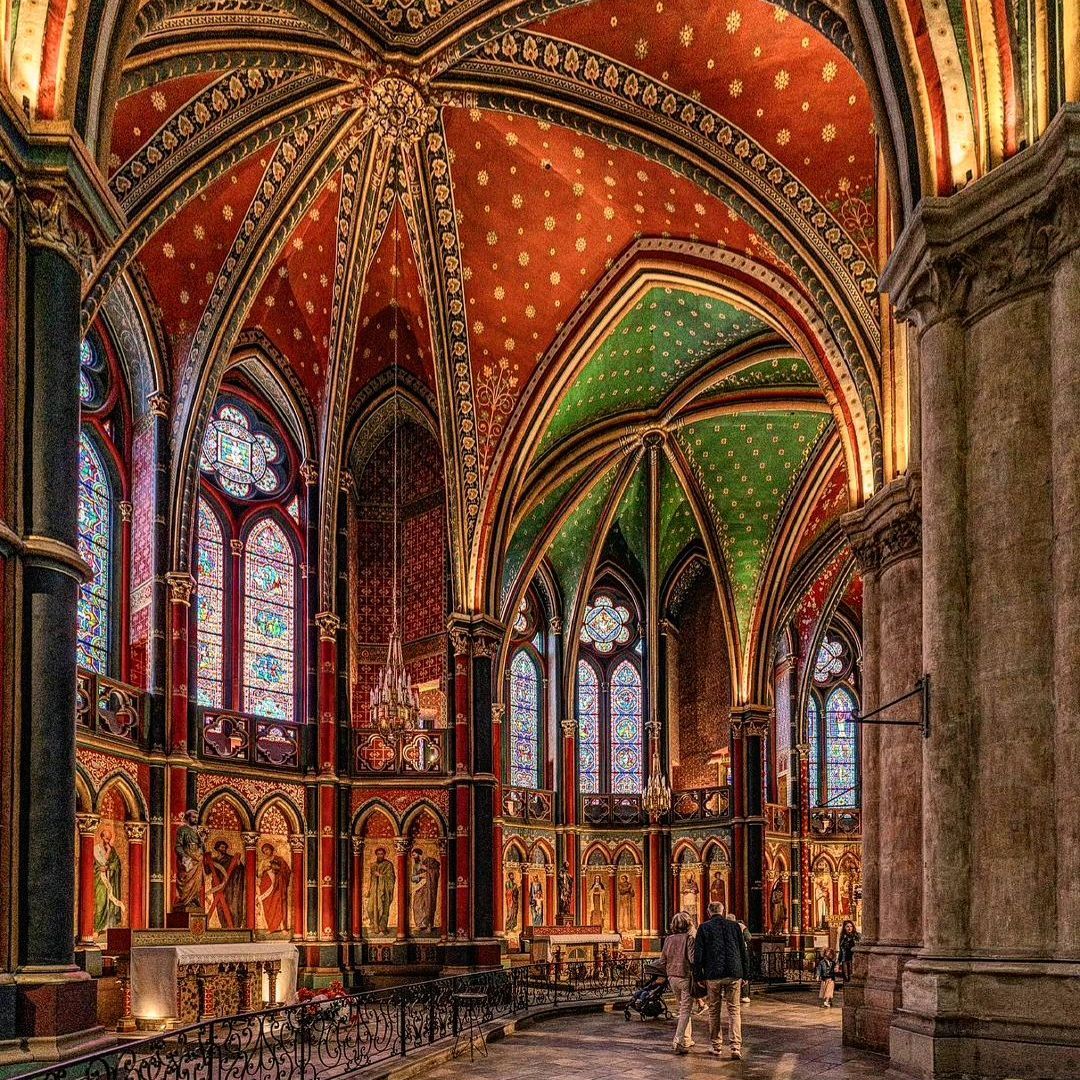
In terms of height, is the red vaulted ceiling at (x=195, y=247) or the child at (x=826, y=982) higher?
the red vaulted ceiling at (x=195, y=247)

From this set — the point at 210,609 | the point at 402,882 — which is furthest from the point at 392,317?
the point at 402,882

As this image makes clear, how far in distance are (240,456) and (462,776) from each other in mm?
6055

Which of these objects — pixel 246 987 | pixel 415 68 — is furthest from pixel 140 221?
pixel 246 987

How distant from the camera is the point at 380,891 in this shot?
2230 centimetres

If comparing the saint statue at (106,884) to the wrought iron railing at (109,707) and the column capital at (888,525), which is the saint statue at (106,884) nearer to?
the wrought iron railing at (109,707)

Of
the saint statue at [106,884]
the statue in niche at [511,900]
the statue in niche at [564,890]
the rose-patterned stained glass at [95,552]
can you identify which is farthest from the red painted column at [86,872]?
the statue in niche at [564,890]

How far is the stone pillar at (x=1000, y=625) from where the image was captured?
7.90 m

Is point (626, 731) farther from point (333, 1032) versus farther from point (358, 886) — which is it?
point (333, 1032)

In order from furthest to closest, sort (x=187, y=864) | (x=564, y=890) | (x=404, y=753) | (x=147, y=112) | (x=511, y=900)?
(x=564, y=890), (x=511, y=900), (x=404, y=753), (x=187, y=864), (x=147, y=112)

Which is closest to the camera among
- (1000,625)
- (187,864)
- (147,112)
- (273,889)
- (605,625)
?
(1000,625)

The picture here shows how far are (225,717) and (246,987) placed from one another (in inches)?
218

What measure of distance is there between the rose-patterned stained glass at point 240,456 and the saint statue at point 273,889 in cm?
548

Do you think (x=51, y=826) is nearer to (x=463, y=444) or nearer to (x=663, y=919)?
(x=463, y=444)

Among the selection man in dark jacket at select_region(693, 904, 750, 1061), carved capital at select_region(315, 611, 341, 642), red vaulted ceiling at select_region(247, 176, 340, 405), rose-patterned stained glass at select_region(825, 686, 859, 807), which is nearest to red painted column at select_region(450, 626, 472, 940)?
carved capital at select_region(315, 611, 341, 642)
